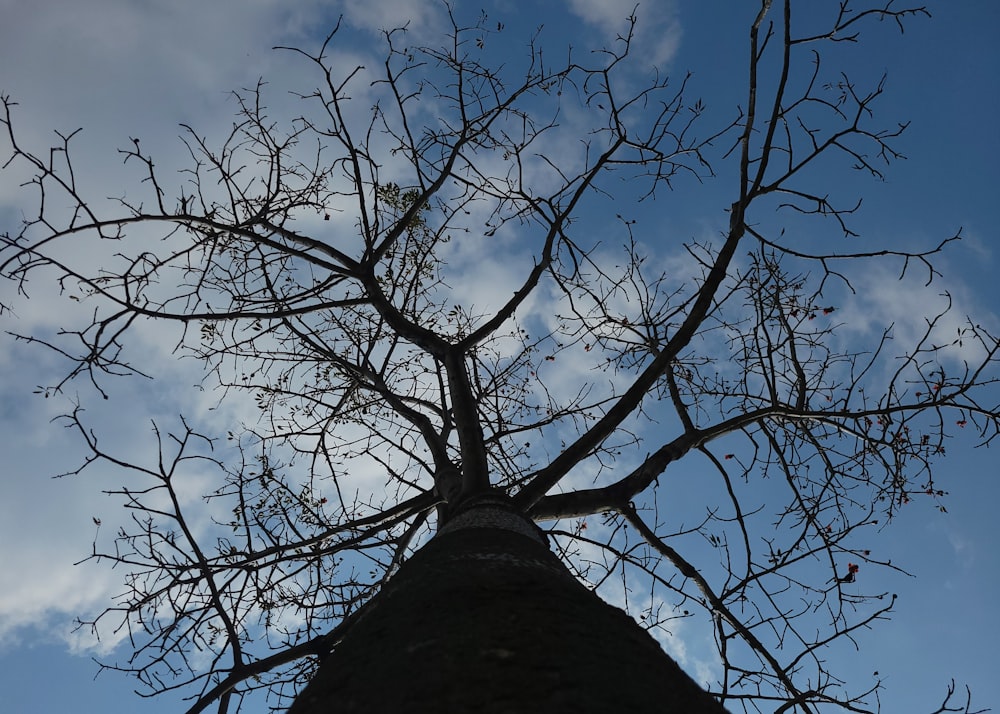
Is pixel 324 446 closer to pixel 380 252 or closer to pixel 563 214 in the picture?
pixel 380 252

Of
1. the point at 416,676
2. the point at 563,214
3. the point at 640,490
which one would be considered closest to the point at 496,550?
the point at 416,676

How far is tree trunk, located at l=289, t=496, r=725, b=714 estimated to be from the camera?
823mm

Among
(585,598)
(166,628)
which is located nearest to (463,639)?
(585,598)

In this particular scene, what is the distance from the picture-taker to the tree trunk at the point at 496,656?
823 millimetres

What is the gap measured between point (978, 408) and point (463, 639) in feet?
12.4

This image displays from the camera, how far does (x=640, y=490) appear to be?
3.37 m

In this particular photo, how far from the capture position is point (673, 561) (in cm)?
391

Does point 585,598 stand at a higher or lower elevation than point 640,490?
lower

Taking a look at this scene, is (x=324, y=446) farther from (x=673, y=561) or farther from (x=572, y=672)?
(x=572, y=672)

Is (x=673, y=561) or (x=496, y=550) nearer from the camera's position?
(x=496, y=550)

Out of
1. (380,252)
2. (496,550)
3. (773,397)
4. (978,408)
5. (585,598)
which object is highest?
(380,252)

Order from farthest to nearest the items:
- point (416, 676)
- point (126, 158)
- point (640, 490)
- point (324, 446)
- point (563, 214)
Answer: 1. point (324, 446)
2. point (563, 214)
3. point (640, 490)
4. point (126, 158)
5. point (416, 676)

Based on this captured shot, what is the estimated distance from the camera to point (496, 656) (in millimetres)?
923

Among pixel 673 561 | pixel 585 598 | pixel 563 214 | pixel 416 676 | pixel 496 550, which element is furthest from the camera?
pixel 563 214
